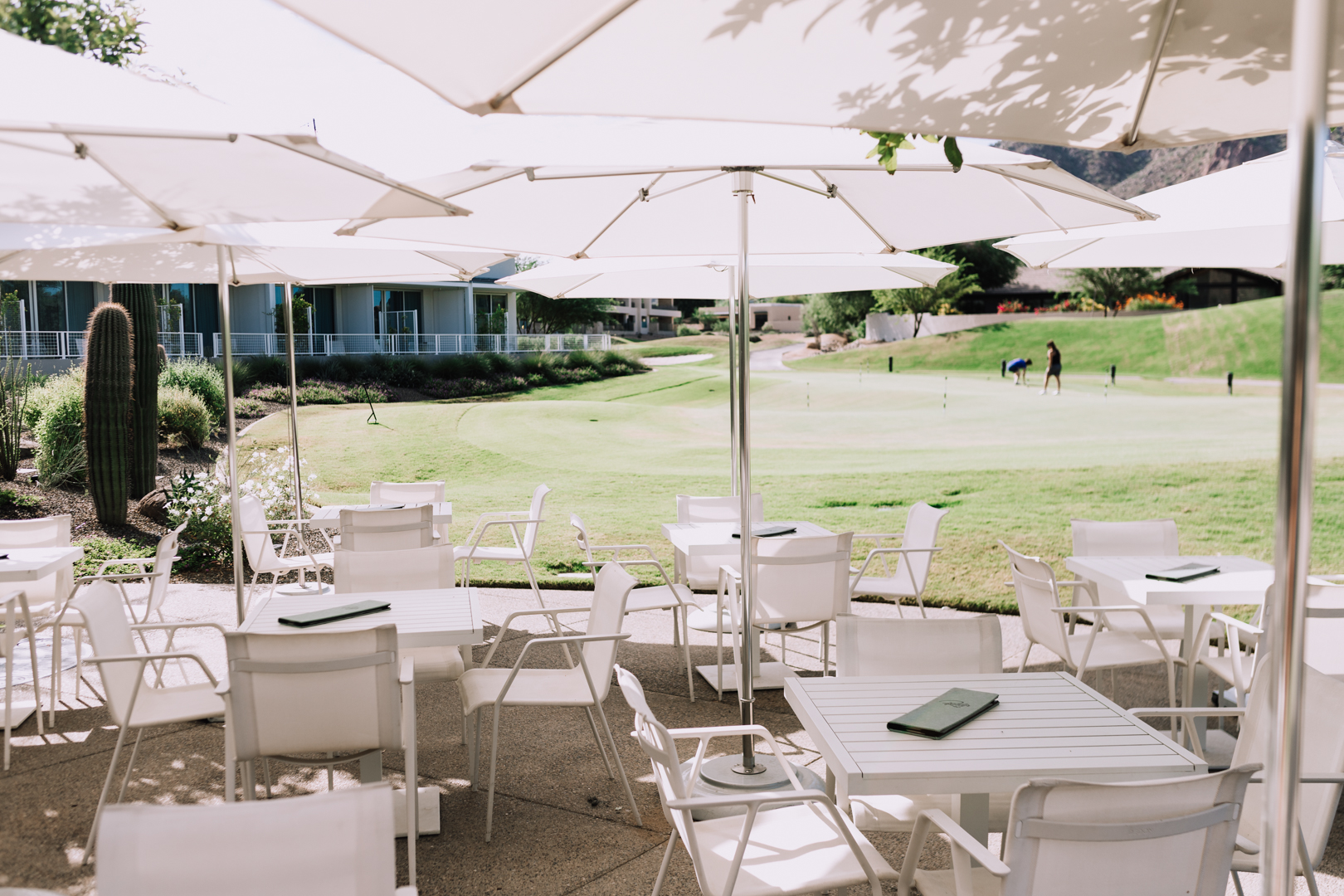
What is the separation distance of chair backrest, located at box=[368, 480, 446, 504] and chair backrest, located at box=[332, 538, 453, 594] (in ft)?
9.86

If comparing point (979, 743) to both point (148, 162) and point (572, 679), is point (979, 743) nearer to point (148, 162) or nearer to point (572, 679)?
point (572, 679)

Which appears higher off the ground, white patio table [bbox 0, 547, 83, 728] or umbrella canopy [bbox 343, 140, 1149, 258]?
umbrella canopy [bbox 343, 140, 1149, 258]

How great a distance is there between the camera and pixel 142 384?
432 inches

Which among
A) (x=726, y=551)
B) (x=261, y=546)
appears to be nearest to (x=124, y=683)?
(x=726, y=551)

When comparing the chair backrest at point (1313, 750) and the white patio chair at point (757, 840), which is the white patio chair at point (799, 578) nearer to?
Result: the white patio chair at point (757, 840)

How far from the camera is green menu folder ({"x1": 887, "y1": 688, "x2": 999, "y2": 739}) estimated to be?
2658 millimetres

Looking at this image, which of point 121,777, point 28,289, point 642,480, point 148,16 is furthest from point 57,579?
point 28,289

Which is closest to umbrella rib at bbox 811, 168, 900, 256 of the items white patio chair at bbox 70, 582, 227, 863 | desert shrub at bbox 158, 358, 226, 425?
white patio chair at bbox 70, 582, 227, 863

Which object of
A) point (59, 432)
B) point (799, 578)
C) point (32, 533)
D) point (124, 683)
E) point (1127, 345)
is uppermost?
point (1127, 345)

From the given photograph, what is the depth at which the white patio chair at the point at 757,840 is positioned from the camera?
2.42m

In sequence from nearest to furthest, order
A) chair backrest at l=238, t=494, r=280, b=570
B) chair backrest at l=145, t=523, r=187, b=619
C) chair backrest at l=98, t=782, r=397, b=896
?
chair backrest at l=98, t=782, r=397, b=896 → chair backrest at l=145, t=523, r=187, b=619 → chair backrest at l=238, t=494, r=280, b=570

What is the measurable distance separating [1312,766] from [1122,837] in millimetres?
1082

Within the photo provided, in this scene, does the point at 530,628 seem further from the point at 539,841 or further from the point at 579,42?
the point at 579,42

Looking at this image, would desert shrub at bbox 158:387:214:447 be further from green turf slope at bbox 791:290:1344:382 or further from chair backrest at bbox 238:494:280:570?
green turf slope at bbox 791:290:1344:382
